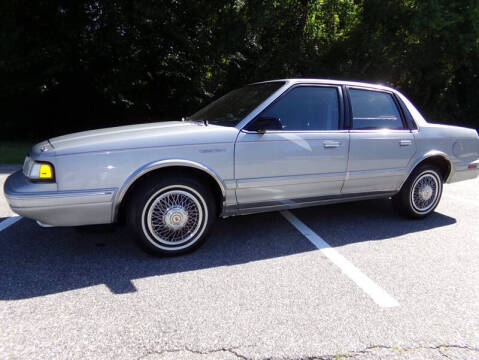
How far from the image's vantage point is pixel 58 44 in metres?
11.6

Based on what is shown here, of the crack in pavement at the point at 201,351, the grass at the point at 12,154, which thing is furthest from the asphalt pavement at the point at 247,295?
the grass at the point at 12,154

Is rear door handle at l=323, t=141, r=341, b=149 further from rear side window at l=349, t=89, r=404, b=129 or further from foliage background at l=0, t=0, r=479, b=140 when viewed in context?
foliage background at l=0, t=0, r=479, b=140

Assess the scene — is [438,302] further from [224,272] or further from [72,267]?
[72,267]

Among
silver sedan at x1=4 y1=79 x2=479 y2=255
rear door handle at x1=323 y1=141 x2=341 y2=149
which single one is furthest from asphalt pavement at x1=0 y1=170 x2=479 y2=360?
rear door handle at x1=323 y1=141 x2=341 y2=149

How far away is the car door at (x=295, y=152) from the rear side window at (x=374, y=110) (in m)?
0.22

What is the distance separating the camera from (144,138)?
3.19m

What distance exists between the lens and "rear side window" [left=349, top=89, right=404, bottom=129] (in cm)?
414

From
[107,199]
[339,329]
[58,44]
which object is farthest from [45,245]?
[58,44]

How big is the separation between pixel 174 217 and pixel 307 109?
1773 mm

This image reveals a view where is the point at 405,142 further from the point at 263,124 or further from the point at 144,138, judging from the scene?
the point at 144,138

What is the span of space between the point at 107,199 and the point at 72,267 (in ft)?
2.12

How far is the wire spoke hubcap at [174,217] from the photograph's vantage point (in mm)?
3268

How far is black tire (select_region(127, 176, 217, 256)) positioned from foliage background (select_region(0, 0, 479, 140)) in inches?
368

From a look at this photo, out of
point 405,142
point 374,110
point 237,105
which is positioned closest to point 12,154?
point 237,105
